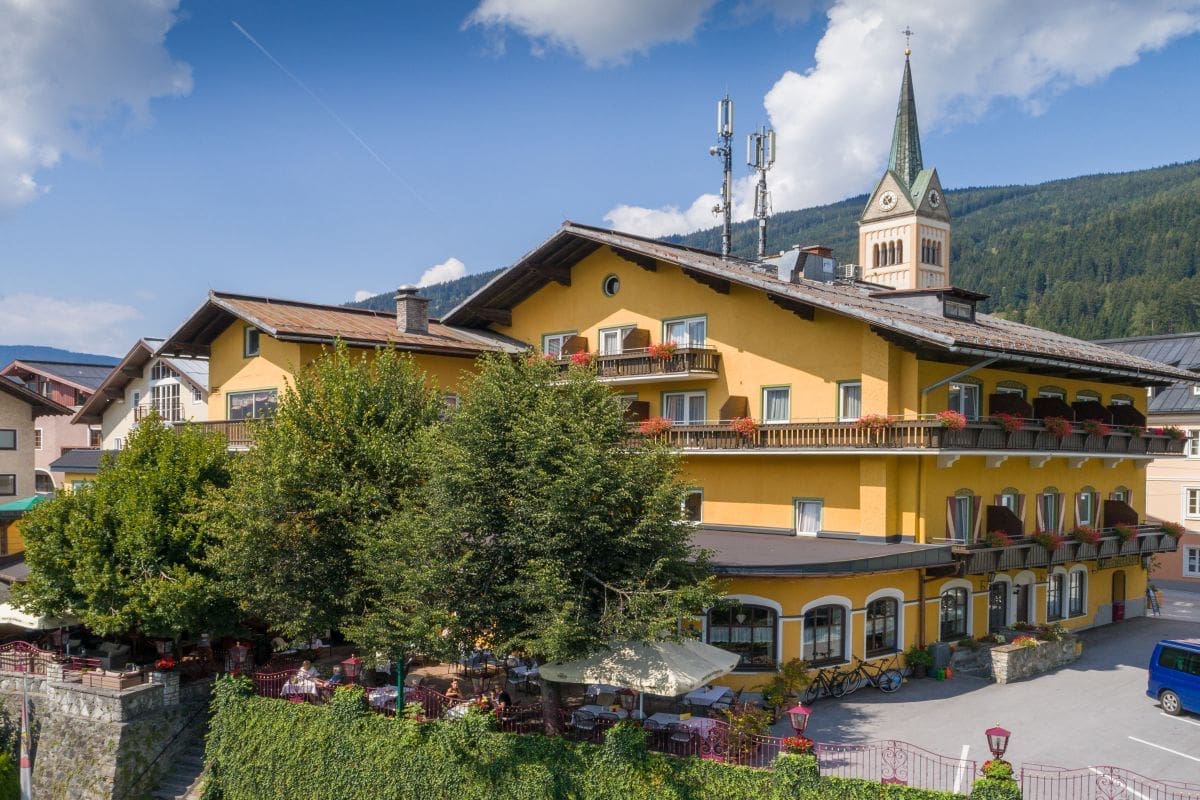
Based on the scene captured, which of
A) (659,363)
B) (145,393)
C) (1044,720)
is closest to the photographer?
(1044,720)

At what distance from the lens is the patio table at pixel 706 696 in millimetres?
23750

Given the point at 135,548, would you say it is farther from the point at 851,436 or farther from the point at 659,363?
the point at 851,436

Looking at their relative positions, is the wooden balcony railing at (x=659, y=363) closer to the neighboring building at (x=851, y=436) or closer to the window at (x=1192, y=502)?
the neighboring building at (x=851, y=436)

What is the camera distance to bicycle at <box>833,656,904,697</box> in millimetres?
27453

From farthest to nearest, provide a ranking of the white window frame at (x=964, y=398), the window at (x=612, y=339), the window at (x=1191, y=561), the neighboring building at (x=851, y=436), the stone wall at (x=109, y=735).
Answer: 1. the window at (x=1191, y=561)
2. the window at (x=612, y=339)
3. the white window frame at (x=964, y=398)
4. the neighboring building at (x=851, y=436)
5. the stone wall at (x=109, y=735)

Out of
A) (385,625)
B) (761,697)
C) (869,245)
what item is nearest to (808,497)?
(761,697)

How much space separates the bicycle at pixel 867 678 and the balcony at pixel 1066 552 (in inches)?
160

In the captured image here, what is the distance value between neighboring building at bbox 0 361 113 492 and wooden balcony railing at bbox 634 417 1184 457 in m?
44.6

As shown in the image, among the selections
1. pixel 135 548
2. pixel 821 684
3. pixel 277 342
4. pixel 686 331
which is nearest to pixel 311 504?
pixel 135 548

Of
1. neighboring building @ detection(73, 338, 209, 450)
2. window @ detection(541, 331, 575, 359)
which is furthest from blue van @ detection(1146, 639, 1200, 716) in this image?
neighboring building @ detection(73, 338, 209, 450)

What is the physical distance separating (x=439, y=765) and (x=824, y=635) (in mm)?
11717

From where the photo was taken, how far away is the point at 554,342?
39156 millimetres

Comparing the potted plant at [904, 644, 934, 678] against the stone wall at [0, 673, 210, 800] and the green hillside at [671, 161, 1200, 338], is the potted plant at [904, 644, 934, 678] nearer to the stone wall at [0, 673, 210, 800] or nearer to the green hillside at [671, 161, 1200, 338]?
the stone wall at [0, 673, 210, 800]

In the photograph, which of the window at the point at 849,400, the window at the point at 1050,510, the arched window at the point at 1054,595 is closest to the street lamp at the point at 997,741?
the window at the point at 849,400
